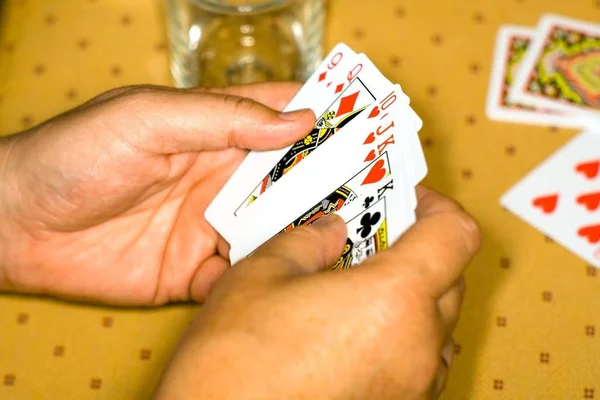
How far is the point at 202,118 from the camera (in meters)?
0.97

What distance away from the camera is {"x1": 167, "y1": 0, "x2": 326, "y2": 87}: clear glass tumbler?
131 cm

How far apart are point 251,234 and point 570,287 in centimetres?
47

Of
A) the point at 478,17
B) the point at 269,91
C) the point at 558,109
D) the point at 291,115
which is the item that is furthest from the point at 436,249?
Result: the point at 478,17

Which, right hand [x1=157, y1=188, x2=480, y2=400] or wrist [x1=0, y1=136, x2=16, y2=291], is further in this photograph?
wrist [x1=0, y1=136, x2=16, y2=291]

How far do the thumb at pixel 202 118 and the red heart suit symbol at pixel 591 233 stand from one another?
459mm

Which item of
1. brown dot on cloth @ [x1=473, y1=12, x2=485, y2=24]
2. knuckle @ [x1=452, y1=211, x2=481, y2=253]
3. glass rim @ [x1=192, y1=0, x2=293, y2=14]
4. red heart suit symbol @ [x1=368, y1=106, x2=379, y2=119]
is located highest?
glass rim @ [x1=192, y1=0, x2=293, y2=14]

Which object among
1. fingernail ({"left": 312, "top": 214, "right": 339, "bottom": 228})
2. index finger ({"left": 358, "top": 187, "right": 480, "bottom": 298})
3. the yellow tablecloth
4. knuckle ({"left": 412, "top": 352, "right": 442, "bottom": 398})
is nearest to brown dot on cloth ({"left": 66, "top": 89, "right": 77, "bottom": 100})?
the yellow tablecloth

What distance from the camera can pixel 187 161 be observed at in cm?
107

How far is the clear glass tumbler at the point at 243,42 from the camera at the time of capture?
1.31 metres

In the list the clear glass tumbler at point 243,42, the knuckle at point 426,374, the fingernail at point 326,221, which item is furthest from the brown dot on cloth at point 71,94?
the knuckle at point 426,374

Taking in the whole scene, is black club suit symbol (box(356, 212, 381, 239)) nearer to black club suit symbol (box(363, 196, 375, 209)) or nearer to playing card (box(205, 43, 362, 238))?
black club suit symbol (box(363, 196, 375, 209))

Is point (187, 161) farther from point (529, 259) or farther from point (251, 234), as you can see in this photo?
point (529, 259)

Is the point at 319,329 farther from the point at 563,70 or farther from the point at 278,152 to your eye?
the point at 563,70

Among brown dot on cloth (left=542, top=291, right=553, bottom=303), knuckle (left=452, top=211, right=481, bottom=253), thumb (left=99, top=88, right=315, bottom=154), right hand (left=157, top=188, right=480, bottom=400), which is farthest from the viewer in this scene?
brown dot on cloth (left=542, top=291, right=553, bottom=303)
